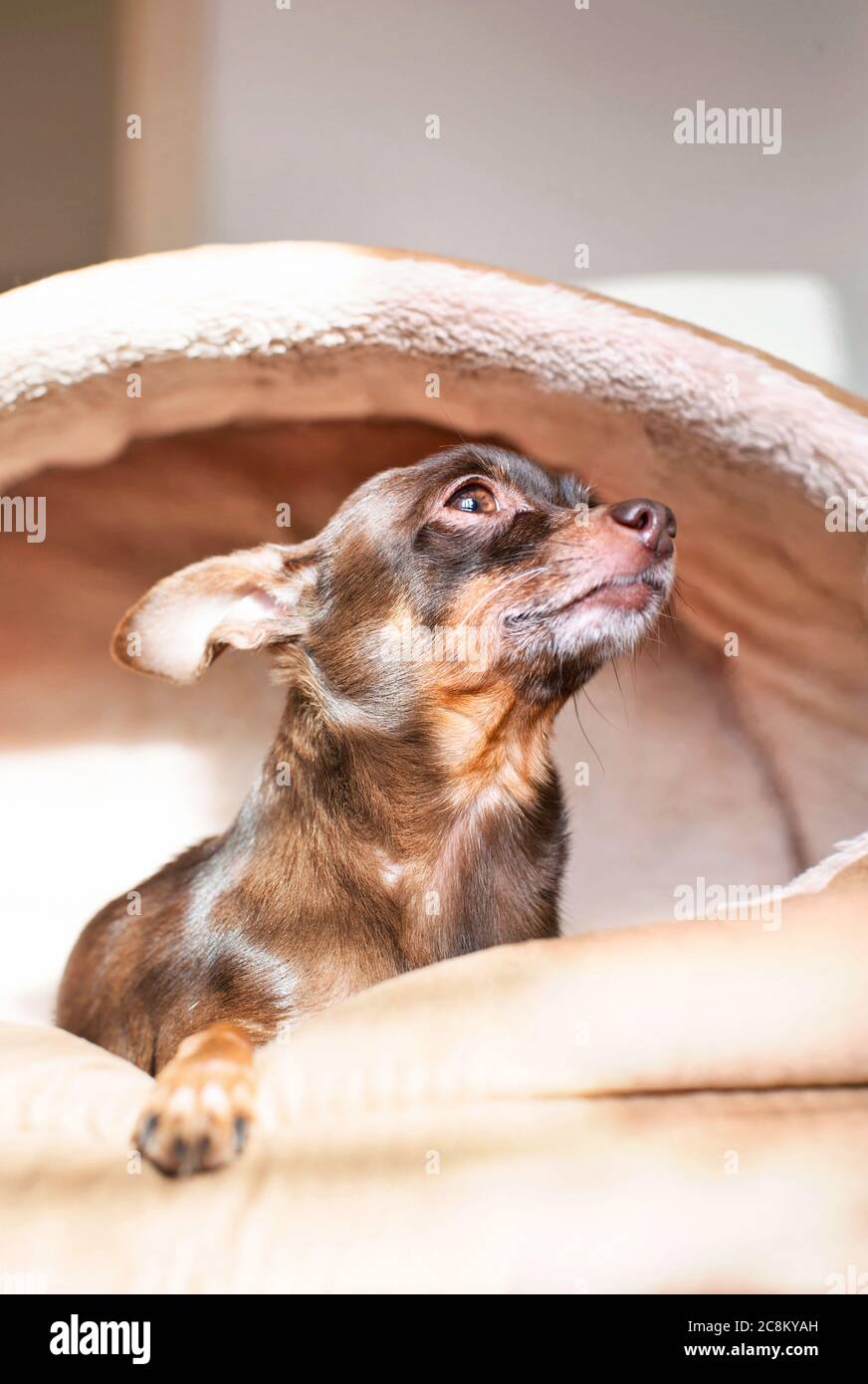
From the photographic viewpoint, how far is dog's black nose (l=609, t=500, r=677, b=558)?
1293mm

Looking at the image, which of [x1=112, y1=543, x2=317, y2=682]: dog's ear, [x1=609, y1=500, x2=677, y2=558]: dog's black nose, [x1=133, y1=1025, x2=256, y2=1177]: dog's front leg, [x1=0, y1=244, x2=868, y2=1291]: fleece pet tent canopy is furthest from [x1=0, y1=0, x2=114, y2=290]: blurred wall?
[x1=133, y1=1025, x2=256, y2=1177]: dog's front leg

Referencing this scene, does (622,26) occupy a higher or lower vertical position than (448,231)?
higher

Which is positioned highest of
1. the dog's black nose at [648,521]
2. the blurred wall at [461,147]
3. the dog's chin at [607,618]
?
the blurred wall at [461,147]

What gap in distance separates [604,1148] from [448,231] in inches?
71.2

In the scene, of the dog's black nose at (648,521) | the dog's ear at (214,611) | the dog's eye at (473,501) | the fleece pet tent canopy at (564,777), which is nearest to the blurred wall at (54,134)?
the fleece pet tent canopy at (564,777)

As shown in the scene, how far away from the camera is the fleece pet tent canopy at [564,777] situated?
88cm

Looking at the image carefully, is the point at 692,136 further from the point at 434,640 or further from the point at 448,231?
the point at 434,640

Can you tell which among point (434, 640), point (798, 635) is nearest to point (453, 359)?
point (434, 640)

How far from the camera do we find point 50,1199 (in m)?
0.91

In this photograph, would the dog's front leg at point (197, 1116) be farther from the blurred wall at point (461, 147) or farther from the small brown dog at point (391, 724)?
the blurred wall at point (461, 147)

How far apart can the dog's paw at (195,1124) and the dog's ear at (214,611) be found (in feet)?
1.80

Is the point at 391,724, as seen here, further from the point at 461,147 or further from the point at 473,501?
the point at 461,147

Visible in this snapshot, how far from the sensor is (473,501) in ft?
4.55

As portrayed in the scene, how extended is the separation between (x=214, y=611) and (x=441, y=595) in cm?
29
